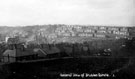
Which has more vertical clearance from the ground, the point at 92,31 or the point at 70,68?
the point at 92,31

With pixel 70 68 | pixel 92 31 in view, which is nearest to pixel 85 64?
pixel 70 68

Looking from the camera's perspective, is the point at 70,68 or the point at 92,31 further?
the point at 92,31

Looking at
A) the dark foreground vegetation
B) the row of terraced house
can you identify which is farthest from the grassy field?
the row of terraced house

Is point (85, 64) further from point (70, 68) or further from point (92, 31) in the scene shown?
point (92, 31)

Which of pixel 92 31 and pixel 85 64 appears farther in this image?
pixel 92 31

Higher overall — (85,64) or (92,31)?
(92,31)

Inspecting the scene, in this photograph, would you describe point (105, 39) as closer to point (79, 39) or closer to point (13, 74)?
point (79, 39)

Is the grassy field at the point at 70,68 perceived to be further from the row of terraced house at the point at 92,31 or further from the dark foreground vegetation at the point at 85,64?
the row of terraced house at the point at 92,31

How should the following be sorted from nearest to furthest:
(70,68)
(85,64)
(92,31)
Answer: (70,68) → (85,64) → (92,31)

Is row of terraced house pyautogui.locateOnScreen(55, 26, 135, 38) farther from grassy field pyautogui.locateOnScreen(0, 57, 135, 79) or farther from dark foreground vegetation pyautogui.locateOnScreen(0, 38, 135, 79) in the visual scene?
grassy field pyautogui.locateOnScreen(0, 57, 135, 79)

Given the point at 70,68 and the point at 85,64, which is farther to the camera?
the point at 85,64

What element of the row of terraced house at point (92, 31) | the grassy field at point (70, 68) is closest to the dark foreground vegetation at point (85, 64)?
the grassy field at point (70, 68)

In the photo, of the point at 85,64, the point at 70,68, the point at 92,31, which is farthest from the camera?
the point at 92,31
